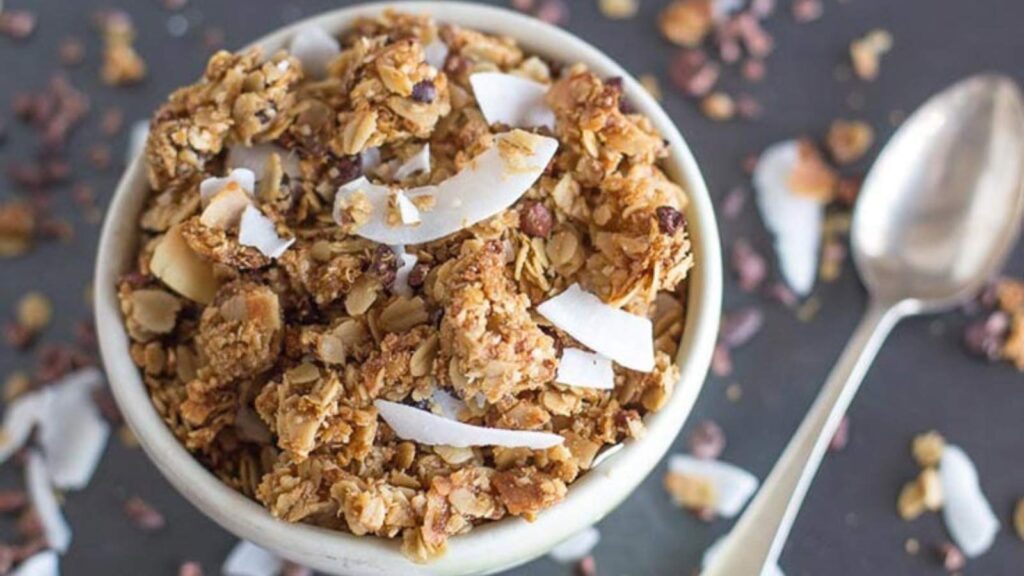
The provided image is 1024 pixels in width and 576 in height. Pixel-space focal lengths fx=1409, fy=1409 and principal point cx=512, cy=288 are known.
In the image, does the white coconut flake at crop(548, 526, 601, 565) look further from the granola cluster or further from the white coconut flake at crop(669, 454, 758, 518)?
the granola cluster

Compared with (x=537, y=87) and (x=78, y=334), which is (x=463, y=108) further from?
(x=78, y=334)

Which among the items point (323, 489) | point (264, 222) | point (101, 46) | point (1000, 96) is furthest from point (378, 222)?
point (1000, 96)

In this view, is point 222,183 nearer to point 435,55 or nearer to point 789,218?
point 435,55

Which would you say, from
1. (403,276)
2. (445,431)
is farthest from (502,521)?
(403,276)

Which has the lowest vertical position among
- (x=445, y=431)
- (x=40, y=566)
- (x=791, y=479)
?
(x=40, y=566)

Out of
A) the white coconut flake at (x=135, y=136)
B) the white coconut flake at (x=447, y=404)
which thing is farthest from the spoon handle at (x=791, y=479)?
the white coconut flake at (x=135, y=136)

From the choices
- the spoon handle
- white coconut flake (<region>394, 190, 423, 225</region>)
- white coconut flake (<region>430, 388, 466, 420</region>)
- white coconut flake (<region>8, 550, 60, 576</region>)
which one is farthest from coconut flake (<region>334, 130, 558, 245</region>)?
white coconut flake (<region>8, 550, 60, 576</region>)

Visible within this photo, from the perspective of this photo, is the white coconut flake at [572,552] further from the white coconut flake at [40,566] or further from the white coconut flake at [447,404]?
the white coconut flake at [40,566]
